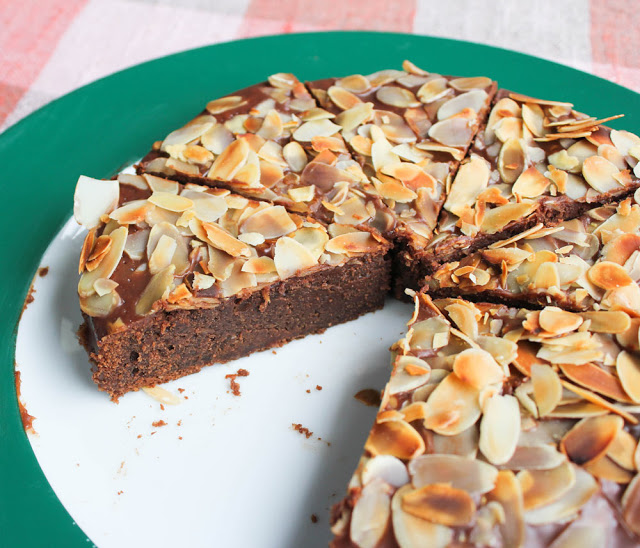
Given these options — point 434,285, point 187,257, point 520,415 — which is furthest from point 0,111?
point 520,415

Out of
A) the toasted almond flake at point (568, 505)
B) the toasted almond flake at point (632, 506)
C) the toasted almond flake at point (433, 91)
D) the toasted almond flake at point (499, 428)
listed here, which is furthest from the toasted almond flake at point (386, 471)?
the toasted almond flake at point (433, 91)

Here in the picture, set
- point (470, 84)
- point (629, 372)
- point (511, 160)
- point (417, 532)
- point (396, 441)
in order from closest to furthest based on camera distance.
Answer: point (417, 532), point (396, 441), point (629, 372), point (511, 160), point (470, 84)

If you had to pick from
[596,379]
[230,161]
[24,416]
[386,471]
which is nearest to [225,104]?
[230,161]

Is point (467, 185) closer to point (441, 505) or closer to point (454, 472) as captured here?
point (454, 472)

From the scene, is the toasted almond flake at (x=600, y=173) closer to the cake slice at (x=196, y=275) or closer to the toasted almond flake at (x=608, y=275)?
the toasted almond flake at (x=608, y=275)

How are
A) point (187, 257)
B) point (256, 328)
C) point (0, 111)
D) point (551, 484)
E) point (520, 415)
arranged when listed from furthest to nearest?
1. point (0, 111)
2. point (256, 328)
3. point (187, 257)
4. point (520, 415)
5. point (551, 484)

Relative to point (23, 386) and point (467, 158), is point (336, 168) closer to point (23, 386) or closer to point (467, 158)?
point (467, 158)

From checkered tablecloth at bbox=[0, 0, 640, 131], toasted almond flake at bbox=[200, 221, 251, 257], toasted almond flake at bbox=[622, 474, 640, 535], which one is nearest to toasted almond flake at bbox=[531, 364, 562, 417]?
toasted almond flake at bbox=[622, 474, 640, 535]
